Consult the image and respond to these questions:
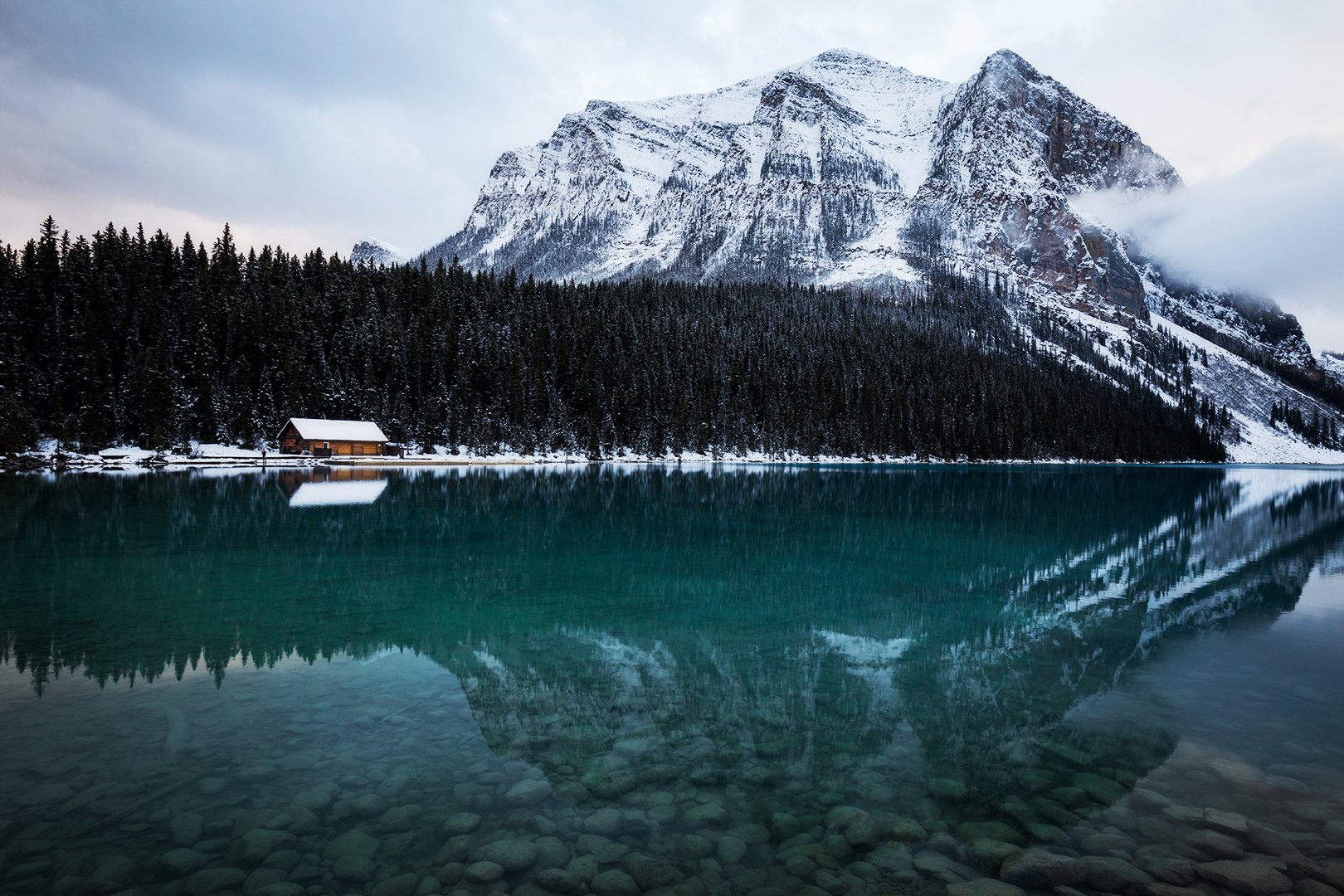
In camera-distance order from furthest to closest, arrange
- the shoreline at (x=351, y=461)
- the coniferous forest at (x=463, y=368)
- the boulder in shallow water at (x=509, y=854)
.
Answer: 1. the coniferous forest at (x=463, y=368)
2. the shoreline at (x=351, y=461)
3. the boulder in shallow water at (x=509, y=854)

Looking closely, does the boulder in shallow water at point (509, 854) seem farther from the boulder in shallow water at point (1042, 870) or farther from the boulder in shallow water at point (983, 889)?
the boulder in shallow water at point (1042, 870)

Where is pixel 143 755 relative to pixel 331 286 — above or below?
below

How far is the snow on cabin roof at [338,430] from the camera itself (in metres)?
83.1

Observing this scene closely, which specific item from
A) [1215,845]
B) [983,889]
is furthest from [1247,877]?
[983,889]

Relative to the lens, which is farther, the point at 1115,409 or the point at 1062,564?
the point at 1115,409

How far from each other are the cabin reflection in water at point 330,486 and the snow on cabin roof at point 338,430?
14817 millimetres

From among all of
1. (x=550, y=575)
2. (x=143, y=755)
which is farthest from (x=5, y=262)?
(x=143, y=755)

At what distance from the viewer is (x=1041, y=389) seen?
164 m

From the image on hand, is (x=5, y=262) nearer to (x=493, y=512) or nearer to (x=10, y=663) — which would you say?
(x=493, y=512)

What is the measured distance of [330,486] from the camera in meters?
48.3

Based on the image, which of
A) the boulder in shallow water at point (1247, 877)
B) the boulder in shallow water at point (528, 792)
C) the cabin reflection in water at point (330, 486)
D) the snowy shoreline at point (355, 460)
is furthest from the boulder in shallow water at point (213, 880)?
the snowy shoreline at point (355, 460)

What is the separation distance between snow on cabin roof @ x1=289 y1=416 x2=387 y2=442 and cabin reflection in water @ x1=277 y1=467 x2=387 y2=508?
48.6 feet

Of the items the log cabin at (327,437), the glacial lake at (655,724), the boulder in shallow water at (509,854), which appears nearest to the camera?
the boulder in shallow water at (509,854)

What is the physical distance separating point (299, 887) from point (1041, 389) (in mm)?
185276
